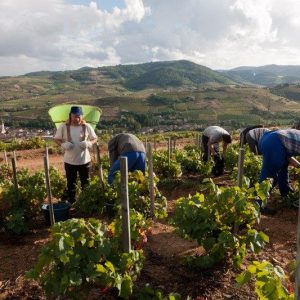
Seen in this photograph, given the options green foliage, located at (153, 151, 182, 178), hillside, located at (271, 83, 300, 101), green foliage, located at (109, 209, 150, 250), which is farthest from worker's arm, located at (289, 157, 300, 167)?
hillside, located at (271, 83, 300, 101)

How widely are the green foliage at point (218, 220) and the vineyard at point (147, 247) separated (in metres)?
0.01

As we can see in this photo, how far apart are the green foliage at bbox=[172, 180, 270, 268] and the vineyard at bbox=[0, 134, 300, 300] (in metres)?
0.01

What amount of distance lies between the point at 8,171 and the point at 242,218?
8549 millimetres

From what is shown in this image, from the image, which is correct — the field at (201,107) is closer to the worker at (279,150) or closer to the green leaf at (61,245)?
the worker at (279,150)

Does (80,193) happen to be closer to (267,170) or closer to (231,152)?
(267,170)

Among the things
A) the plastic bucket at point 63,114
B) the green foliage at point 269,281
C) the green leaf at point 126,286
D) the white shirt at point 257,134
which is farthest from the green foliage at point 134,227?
the white shirt at point 257,134

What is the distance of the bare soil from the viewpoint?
380 centimetres

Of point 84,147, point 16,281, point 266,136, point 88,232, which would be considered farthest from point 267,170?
point 16,281

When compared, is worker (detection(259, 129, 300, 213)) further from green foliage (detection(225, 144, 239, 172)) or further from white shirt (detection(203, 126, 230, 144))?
green foliage (detection(225, 144, 239, 172))

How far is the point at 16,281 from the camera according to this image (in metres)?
4.03

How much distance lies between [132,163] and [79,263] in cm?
298

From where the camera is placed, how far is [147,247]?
4895 millimetres

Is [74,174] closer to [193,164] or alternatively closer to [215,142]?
[215,142]

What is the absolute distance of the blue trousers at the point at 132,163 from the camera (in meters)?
5.93
